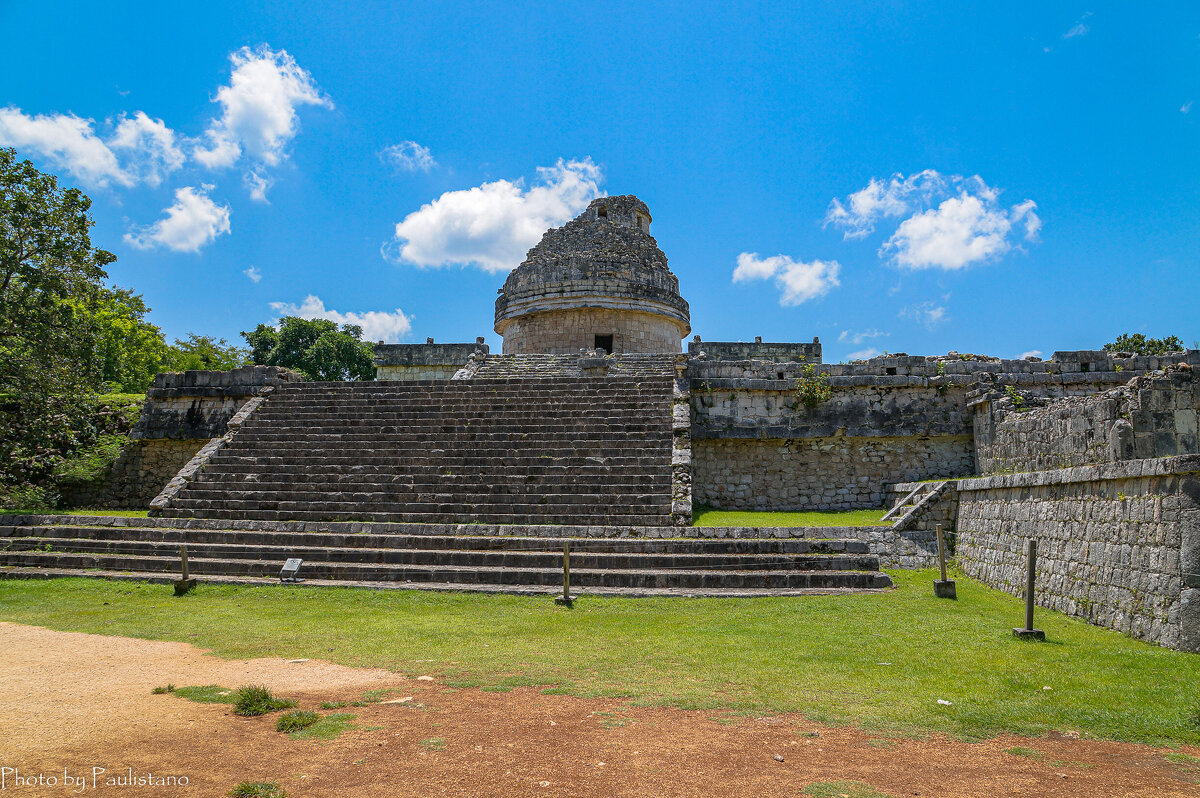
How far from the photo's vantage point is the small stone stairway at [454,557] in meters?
9.35

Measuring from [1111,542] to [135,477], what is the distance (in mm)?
18369

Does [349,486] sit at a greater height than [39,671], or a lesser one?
greater

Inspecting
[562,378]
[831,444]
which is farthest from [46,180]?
[831,444]

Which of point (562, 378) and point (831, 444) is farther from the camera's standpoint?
point (562, 378)

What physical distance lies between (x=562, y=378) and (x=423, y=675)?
35.6ft

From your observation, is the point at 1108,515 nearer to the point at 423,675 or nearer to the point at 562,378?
the point at 423,675

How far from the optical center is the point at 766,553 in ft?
32.7

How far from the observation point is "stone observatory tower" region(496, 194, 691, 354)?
22609 millimetres

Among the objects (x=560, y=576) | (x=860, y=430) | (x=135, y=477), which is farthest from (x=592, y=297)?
(x=560, y=576)

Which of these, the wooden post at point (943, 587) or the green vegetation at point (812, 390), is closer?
the wooden post at point (943, 587)

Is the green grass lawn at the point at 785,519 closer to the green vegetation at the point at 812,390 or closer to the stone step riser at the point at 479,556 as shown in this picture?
the stone step riser at the point at 479,556

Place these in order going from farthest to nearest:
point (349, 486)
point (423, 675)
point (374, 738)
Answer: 1. point (349, 486)
2. point (423, 675)
3. point (374, 738)

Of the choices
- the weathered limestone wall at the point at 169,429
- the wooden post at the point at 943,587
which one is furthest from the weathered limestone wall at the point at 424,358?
the wooden post at the point at 943,587

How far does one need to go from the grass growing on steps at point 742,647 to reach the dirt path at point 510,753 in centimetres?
38
